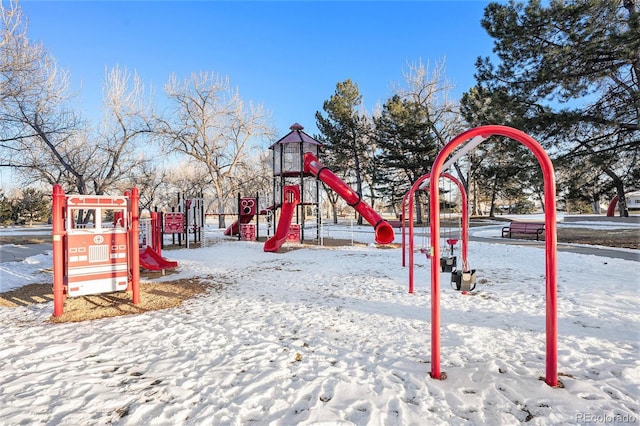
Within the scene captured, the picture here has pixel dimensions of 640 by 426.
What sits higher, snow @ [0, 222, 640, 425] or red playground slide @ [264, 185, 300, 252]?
red playground slide @ [264, 185, 300, 252]

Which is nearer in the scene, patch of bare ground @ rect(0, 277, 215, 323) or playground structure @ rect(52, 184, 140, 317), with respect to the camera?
playground structure @ rect(52, 184, 140, 317)

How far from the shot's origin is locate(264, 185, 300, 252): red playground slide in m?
14.2

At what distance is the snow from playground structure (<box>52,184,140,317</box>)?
0.80 metres

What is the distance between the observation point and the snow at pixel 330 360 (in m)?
2.72

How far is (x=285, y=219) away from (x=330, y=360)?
12.0 metres

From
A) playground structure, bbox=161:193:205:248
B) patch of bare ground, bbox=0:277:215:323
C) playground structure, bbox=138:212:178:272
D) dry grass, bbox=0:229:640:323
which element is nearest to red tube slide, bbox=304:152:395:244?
playground structure, bbox=161:193:205:248

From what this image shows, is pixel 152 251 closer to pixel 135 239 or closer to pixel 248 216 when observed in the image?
pixel 135 239

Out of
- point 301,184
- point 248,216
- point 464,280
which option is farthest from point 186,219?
point 464,280

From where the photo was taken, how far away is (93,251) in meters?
5.97

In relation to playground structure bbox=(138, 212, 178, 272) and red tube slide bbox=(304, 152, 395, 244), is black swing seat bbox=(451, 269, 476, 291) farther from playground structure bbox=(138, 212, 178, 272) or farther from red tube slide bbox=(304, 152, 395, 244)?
red tube slide bbox=(304, 152, 395, 244)

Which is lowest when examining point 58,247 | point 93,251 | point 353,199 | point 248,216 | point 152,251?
point 152,251

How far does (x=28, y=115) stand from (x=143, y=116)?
1102 cm

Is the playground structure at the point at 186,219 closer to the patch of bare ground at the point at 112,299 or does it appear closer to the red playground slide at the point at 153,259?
the red playground slide at the point at 153,259

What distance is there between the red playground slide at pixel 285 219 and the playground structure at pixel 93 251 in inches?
315
